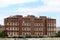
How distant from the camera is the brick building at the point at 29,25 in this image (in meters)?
57.0

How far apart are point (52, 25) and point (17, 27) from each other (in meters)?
8.61

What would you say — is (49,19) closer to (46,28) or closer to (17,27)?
(46,28)

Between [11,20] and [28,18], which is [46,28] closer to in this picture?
[28,18]

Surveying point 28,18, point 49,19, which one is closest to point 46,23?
point 49,19

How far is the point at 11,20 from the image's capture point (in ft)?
186

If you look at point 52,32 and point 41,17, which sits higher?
point 41,17

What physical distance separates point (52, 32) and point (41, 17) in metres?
4.77

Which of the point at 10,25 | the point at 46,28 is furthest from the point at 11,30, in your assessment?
the point at 46,28

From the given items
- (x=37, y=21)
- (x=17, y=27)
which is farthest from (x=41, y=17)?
(x=17, y=27)

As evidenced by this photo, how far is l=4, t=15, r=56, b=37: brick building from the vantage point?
5700cm

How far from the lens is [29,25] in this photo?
191 feet

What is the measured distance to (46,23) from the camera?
58781 millimetres

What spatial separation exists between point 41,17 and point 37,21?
4.59 feet

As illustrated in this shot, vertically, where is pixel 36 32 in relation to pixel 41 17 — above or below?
below
